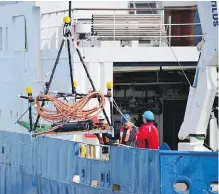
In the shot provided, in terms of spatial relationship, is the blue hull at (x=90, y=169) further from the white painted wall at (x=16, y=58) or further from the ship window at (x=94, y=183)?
the white painted wall at (x=16, y=58)

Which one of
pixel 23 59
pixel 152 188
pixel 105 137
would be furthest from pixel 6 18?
pixel 152 188

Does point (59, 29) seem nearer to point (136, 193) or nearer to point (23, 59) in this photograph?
point (23, 59)

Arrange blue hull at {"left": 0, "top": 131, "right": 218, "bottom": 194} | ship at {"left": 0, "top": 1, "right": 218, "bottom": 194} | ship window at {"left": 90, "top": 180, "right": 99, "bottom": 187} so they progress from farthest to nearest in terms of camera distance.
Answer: ship window at {"left": 90, "top": 180, "right": 99, "bottom": 187}
ship at {"left": 0, "top": 1, "right": 218, "bottom": 194}
blue hull at {"left": 0, "top": 131, "right": 218, "bottom": 194}

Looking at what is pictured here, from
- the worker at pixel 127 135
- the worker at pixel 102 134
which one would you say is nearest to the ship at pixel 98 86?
the worker at pixel 102 134

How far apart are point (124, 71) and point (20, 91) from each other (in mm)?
2429

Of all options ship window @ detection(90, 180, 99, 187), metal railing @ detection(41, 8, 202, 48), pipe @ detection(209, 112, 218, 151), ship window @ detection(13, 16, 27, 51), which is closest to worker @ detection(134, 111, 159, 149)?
ship window @ detection(90, 180, 99, 187)

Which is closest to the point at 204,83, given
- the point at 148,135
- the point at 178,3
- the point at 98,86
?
the point at 148,135

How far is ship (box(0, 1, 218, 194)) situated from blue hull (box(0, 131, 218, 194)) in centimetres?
1

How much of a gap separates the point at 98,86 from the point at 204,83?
3.95 metres

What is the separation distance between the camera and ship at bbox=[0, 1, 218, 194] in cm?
1304

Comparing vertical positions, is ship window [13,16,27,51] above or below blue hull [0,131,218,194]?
above

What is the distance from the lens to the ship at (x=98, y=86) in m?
13.0

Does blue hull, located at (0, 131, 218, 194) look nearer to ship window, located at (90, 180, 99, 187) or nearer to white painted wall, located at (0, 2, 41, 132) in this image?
ship window, located at (90, 180, 99, 187)

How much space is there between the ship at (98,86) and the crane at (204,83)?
2.29ft
